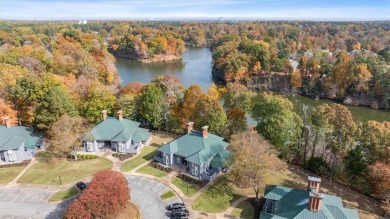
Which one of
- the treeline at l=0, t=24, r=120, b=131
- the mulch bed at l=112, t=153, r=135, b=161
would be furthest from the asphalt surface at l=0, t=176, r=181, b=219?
the treeline at l=0, t=24, r=120, b=131

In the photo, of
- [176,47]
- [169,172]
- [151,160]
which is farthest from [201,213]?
[176,47]

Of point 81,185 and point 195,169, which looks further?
→ point 195,169

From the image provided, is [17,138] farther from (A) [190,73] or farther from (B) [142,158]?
(A) [190,73]

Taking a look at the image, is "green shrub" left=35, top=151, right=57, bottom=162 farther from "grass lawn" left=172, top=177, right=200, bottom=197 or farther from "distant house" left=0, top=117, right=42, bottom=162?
"grass lawn" left=172, top=177, right=200, bottom=197

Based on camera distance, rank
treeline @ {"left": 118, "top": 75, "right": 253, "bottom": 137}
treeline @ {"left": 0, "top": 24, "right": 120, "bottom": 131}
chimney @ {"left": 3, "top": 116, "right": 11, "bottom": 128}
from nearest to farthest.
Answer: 1. chimney @ {"left": 3, "top": 116, "right": 11, "bottom": 128}
2. treeline @ {"left": 0, "top": 24, "right": 120, "bottom": 131}
3. treeline @ {"left": 118, "top": 75, "right": 253, "bottom": 137}

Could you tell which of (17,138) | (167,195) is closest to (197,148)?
(167,195)

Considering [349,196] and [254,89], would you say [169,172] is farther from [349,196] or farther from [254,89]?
[254,89]
